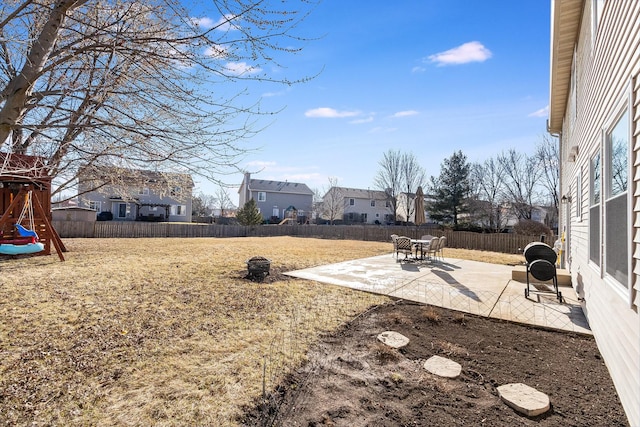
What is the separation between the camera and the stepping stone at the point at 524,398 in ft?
7.95

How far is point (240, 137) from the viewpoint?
3.03 meters

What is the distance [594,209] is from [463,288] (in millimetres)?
3063

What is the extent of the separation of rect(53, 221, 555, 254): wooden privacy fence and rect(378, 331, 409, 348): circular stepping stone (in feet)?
36.8

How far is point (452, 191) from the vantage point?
93.2 ft

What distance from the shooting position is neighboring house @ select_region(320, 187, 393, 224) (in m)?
40.5

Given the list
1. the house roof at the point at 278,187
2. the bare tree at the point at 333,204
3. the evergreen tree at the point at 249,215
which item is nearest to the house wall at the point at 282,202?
the house roof at the point at 278,187

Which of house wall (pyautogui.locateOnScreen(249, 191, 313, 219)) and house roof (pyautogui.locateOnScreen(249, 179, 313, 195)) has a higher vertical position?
house roof (pyautogui.locateOnScreen(249, 179, 313, 195))

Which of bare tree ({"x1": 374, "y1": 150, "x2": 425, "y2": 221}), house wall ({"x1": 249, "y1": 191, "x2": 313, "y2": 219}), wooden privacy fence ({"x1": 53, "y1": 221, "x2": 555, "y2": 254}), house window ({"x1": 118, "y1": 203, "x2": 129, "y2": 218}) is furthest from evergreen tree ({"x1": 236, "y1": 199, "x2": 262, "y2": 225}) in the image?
bare tree ({"x1": 374, "y1": 150, "x2": 425, "y2": 221})

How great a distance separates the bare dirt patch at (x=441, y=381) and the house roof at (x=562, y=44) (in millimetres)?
5464

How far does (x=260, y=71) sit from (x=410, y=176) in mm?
31454

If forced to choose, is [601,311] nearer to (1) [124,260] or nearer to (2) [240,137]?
(2) [240,137]

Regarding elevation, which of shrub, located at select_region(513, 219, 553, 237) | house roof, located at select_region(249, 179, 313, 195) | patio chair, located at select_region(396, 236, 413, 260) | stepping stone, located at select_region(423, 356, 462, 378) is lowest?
stepping stone, located at select_region(423, 356, 462, 378)

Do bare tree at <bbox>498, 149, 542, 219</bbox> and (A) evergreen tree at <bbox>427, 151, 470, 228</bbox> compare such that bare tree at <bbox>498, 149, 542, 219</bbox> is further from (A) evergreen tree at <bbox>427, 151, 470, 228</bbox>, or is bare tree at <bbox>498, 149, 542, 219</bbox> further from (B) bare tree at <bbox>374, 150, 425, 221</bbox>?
(B) bare tree at <bbox>374, 150, 425, 221</bbox>

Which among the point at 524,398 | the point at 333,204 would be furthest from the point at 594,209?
the point at 333,204
